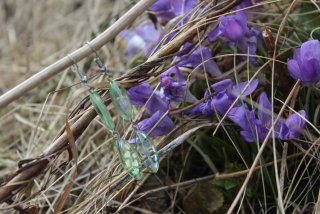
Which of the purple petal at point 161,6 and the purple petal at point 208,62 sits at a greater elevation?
the purple petal at point 161,6

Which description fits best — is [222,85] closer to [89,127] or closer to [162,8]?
[162,8]

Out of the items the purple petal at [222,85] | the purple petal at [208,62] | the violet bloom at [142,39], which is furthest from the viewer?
the violet bloom at [142,39]

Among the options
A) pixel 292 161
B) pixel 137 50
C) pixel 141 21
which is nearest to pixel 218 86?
pixel 292 161

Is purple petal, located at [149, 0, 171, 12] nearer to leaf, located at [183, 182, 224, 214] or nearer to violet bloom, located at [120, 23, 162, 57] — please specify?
violet bloom, located at [120, 23, 162, 57]

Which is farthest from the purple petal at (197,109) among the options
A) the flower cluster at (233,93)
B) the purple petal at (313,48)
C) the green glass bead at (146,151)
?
the purple petal at (313,48)

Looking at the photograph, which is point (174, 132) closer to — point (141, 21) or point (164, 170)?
point (164, 170)

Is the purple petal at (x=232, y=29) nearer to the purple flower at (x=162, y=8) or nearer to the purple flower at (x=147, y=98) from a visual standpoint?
the purple flower at (x=147, y=98)
